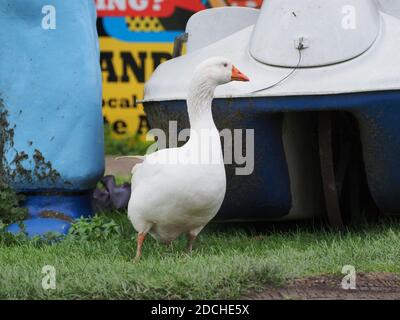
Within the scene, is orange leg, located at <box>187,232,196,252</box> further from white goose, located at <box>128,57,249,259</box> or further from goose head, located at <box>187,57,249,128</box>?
goose head, located at <box>187,57,249,128</box>

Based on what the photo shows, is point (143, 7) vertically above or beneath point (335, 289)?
above

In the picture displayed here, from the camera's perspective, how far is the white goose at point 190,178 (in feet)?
16.7

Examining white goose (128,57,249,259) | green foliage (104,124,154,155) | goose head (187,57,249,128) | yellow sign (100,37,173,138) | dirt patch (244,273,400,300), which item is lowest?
green foliage (104,124,154,155)

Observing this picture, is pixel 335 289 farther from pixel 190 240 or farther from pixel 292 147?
pixel 292 147

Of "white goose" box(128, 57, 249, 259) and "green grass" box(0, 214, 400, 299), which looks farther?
"white goose" box(128, 57, 249, 259)

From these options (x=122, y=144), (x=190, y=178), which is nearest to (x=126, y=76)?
(x=122, y=144)

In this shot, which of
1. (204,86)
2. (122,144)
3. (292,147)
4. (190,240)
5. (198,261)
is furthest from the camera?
(122,144)

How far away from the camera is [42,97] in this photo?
612 cm

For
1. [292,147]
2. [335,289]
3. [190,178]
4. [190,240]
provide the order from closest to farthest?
[335,289] → [190,178] → [190,240] → [292,147]

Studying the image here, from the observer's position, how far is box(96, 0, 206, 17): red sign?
34.1 ft

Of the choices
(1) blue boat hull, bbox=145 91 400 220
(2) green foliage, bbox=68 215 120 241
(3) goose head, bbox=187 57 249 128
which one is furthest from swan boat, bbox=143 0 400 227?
(2) green foliage, bbox=68 215 120 241

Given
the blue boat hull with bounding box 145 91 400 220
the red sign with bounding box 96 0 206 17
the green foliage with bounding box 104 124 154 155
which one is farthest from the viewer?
the red sign with bounding box 96 0 206 17

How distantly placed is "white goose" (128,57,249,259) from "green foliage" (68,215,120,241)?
23.8 inches

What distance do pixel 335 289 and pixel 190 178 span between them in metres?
0.95
